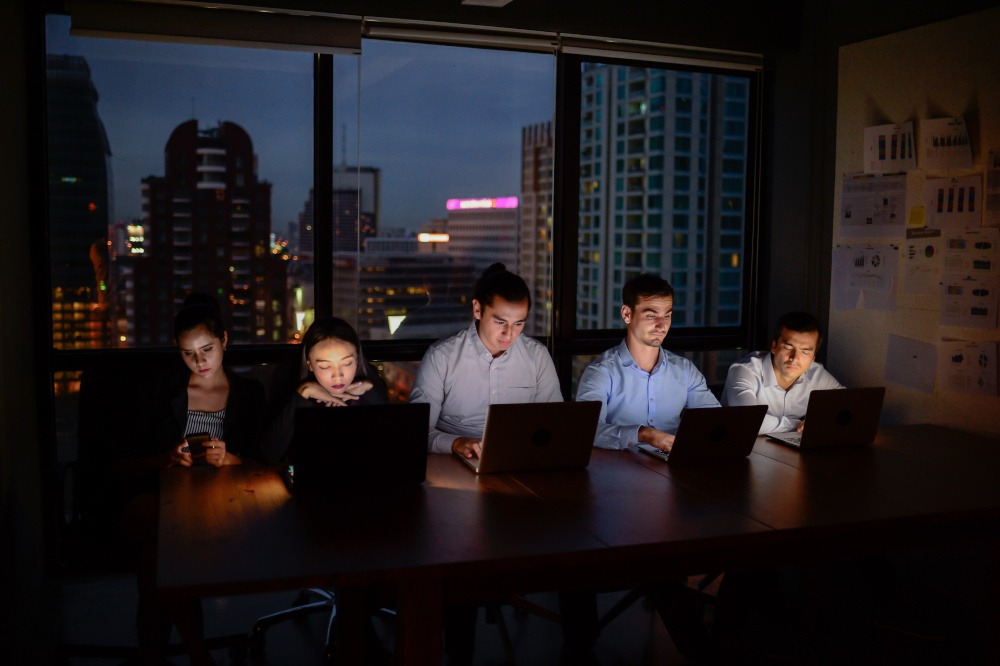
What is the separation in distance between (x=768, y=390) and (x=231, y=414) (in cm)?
209

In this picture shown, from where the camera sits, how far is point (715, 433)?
8.94ft

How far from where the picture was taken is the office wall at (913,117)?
11.4ft

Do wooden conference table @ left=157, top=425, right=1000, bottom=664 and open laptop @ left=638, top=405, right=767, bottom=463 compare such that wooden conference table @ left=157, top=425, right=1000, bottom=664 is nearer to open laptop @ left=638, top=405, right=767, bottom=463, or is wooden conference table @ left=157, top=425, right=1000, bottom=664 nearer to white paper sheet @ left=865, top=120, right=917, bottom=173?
open laptop @ left=638, top=405, right=767, bottom=463

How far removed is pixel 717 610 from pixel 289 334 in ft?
6.99

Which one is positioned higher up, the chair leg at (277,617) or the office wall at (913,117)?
the office wall at (913,117)

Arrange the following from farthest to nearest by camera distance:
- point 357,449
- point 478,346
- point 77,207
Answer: point 77,207 < point 478,346 < point 357,449

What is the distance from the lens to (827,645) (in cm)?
318

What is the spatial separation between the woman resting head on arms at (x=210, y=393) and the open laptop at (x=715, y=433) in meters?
1.42

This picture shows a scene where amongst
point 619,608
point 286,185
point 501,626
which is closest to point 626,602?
point 619,608

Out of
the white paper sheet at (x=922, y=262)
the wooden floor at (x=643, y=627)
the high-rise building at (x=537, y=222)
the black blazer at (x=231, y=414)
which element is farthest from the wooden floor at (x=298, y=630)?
the white paper sheet at (x=922, y=262)

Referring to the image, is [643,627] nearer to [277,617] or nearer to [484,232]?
[277,617]

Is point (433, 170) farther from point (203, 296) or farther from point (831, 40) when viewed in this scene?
point (831, 40)

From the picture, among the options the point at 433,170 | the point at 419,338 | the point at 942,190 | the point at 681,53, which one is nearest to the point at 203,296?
the point at 419,338

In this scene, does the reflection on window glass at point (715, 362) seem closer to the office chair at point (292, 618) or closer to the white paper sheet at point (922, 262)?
the white paper sheet at point (922, 262)
